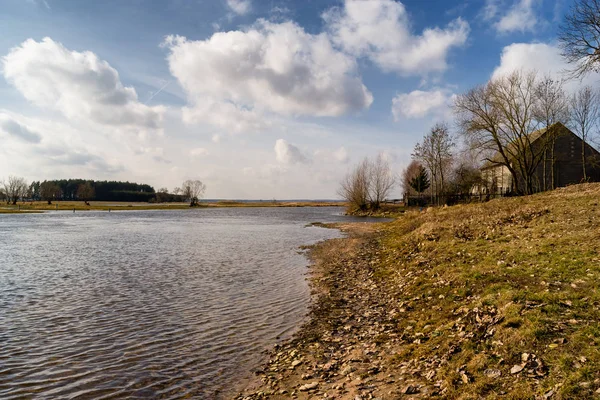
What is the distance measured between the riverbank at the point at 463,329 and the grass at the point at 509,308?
3 cm

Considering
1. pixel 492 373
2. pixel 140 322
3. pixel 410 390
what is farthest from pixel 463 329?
pixel 140 322

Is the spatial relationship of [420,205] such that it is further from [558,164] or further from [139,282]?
[139,282]

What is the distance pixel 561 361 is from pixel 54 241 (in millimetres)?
40291

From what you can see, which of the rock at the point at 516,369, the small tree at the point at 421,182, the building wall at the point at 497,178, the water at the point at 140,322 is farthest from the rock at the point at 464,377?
the small tree at the point at 421,182

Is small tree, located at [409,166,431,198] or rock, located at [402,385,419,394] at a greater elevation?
small tree, located at [409,166,431,198]

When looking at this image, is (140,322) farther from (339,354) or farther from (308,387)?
(308,387)

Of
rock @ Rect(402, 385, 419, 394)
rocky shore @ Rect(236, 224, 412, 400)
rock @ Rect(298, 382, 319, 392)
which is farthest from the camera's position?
rock @ Rect(298, 382, 319, 392)

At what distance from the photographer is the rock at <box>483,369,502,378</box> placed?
607cm

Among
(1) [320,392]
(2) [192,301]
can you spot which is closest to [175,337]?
(2) [192,301]

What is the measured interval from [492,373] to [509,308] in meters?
2.66

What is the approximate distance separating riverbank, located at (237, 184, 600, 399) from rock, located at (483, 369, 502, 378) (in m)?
0.02

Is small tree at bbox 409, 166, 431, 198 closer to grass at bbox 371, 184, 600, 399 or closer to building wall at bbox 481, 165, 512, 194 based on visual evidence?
building wall at bbox 481, 165, 512, 194

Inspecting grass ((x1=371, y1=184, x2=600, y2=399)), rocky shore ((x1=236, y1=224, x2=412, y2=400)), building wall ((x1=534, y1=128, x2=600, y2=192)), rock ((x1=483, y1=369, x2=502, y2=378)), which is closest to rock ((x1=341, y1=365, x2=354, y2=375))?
rocky shore ((x1=236, y1=224, x2=412, y2=400))

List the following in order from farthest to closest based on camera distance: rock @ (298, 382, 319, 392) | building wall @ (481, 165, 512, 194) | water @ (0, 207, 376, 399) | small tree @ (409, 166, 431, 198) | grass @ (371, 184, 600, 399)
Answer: small tree @ (409, 166, 431, 198)
building wall @ (481, 165, 512, 194)
water @ (0, 207, 376, 399)
rock @ (298, 382, 319, 392)
grass @ (371, 184, 600, 399)
